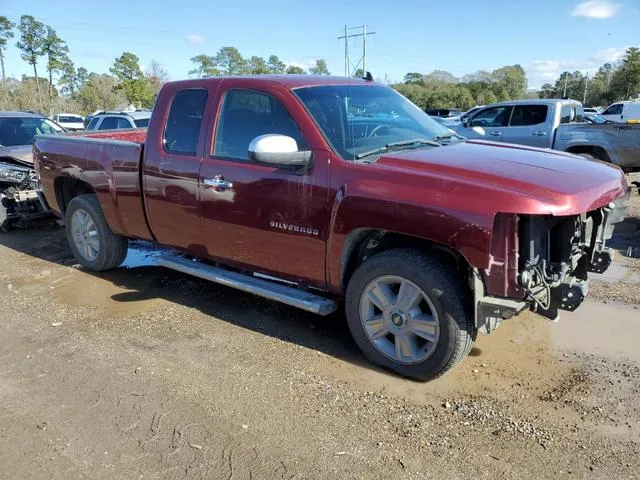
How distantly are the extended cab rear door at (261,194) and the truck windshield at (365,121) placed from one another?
15 centimetres

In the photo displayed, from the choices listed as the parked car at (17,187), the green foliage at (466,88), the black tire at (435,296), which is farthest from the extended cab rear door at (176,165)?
the green foliage at (466,88)

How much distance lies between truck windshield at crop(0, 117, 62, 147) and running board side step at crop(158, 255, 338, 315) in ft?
21.0

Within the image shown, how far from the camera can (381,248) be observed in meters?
3.87

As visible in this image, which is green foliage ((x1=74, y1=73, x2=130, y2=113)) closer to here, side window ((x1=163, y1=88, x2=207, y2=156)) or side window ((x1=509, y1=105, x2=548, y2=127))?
side window ((x1=509, y1=105, x2=548, y2=127))

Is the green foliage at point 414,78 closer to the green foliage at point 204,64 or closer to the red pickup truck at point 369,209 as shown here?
the green foliage at point 204,64

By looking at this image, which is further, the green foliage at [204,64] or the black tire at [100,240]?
the green foliage at [204,64]

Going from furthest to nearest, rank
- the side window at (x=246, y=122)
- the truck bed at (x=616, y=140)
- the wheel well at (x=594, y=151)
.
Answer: the wheel well at (x=594, y=151) < the truck bed at (x=616, y=140) < the side window at (x=246, y=122)

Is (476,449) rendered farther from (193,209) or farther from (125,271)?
(125,271)

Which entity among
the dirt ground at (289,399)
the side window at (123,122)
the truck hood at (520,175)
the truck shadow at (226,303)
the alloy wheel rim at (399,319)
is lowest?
the dirt ground at (289,399)

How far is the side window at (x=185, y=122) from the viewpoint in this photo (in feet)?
15.4

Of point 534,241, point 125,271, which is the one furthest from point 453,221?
point 125,271

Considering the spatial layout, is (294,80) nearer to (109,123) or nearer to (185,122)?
(185,122)

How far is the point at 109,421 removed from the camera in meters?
3.32

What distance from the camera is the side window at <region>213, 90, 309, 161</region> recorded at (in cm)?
414
